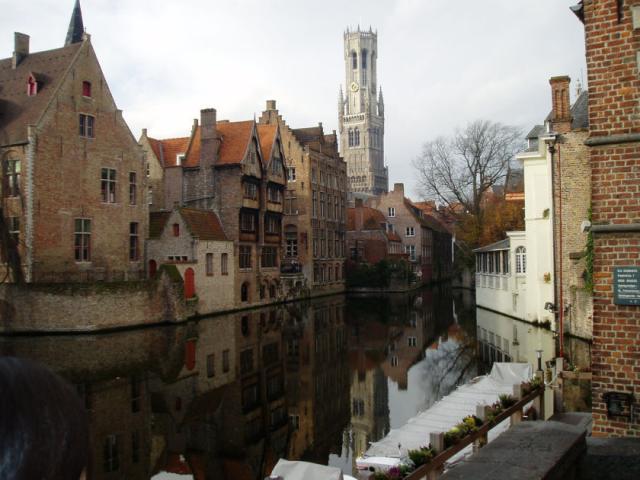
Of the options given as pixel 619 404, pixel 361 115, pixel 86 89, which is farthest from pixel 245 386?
pixel 361 115

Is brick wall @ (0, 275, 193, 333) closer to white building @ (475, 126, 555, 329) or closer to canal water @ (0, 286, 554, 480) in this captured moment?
canal water @ (0, 286, 554, 480)

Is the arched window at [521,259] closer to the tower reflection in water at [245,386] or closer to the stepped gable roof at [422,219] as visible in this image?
the tower reflection in water at [245,386]

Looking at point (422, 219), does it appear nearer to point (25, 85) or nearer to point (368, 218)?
point (368, 218)

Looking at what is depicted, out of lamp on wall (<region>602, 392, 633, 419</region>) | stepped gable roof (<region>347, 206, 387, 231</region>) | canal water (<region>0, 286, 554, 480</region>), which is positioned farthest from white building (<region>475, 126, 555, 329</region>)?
stepped gable roof (<region>347, 206, 387, 231</region>)

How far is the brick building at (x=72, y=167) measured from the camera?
28.1m

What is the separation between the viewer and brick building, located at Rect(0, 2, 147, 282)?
1107 inches

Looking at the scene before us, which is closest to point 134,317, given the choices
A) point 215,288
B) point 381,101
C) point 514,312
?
point 215,288

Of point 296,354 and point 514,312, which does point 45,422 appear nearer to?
point 296,354

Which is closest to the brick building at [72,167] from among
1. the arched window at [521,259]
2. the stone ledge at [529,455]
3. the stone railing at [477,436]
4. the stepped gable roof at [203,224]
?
the stepped gable roof at [203,224]

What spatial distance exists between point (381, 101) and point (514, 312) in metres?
122

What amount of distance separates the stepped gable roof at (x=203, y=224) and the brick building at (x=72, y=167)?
265 cm

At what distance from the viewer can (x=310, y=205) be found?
167ft

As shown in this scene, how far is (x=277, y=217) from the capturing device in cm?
4341

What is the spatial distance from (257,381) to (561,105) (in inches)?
681
